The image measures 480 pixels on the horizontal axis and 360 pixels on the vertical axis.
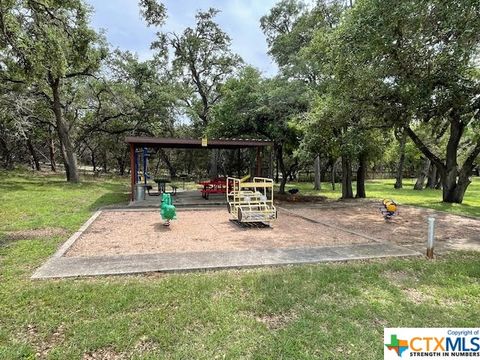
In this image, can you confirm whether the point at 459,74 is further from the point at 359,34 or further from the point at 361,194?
the point at 361,194

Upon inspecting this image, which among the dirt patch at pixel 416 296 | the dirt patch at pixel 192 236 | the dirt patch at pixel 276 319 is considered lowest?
the dirt patch at pixel 276 319

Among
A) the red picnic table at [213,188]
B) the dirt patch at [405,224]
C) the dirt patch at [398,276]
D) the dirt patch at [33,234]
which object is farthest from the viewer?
the red picnic table at [213,188]

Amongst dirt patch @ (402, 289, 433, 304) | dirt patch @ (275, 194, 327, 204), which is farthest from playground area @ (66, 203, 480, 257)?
dirt patch @ (275, 194, 327, 204)

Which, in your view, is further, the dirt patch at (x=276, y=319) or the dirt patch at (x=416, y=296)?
the dirt patch at (x=416, y=296)

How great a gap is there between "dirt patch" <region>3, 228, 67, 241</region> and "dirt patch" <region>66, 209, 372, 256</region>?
0.56m

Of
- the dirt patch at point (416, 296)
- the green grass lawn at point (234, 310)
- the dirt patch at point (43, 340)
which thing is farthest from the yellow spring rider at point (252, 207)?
the dirt patch at point (43, 340)

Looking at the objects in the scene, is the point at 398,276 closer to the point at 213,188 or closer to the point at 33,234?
the point at 33,234

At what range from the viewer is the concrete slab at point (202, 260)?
431 centimetres

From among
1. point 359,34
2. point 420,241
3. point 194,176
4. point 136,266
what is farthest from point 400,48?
point 194,176

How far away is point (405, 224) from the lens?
8297 mm

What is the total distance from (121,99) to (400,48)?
16.0 meters

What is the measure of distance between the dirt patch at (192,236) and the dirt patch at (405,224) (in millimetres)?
825

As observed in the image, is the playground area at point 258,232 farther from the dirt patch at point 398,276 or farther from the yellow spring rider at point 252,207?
the dirt patch at point 398,276

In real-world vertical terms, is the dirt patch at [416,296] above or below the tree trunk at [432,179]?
below
